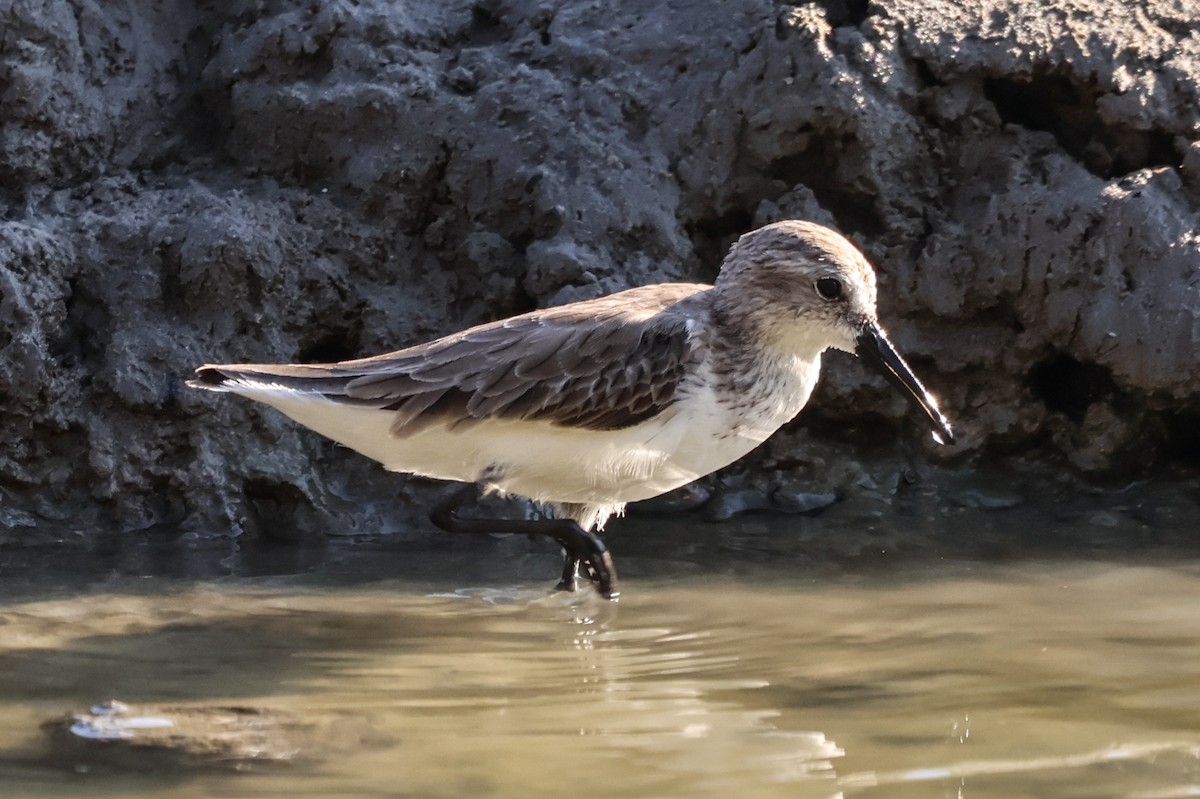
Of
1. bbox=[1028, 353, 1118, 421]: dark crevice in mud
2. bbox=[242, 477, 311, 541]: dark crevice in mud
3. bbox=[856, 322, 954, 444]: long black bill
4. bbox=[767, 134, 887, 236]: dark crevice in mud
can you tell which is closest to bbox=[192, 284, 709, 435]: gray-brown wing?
bbox=[856, 322, 954, 444]: long black bill

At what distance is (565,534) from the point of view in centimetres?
533

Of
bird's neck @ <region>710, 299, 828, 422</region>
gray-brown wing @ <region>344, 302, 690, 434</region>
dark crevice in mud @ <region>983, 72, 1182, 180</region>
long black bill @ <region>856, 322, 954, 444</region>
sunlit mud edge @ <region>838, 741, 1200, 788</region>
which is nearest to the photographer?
sunlit mud edge @ <region>838, 741, 1200, 788</region>

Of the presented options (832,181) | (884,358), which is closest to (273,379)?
(884,358)

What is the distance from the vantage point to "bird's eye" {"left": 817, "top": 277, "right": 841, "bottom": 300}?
204 inches

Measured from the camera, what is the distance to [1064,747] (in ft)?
11.1

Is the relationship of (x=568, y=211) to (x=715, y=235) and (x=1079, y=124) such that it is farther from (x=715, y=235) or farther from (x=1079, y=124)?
(x=1079, y=124)

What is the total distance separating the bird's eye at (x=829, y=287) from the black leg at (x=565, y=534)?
1.19 m

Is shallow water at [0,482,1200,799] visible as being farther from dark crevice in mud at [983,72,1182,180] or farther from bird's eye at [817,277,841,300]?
dark crevice in mud at [983,72,1182,180]

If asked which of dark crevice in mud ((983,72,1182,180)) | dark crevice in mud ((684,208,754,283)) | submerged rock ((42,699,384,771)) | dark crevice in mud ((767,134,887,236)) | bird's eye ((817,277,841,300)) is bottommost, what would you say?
submerged rock ((42,699,384,771))

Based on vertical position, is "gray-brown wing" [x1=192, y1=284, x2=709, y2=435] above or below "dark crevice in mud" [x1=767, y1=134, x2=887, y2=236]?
below

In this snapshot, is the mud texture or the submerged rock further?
the mud texture

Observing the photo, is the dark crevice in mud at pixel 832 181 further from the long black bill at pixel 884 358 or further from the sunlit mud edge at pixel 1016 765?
the sunlit mud edge at pixel 1016 765

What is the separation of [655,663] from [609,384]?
1.10 metres

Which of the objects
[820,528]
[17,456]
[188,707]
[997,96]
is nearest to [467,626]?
[188,707]
